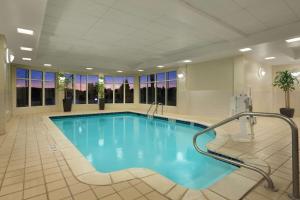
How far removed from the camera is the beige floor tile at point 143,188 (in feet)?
6.48

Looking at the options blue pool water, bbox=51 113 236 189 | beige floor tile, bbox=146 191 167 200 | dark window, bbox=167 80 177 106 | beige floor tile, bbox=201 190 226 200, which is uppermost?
dark window, bbox=167 80 177 106

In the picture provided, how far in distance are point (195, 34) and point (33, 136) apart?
195 inches

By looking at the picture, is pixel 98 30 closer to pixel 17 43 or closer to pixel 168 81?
pixel 17 43

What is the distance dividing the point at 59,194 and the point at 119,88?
1096 cm

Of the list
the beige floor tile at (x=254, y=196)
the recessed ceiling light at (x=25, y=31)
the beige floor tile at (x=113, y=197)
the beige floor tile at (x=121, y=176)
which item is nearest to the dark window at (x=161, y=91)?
the recessed ceiling light at (x=25, y=31)

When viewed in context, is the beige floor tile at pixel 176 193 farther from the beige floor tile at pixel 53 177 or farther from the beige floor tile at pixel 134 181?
the beige floor tile at pixel 53 177

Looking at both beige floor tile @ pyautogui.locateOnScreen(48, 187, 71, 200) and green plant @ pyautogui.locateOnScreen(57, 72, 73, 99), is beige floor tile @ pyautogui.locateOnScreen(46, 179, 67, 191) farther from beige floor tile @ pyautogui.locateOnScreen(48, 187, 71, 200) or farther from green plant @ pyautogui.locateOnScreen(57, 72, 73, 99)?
green plant @ pyautogui.locateOnScreen(57, 72, 73, 99)

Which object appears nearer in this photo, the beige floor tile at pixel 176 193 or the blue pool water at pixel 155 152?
the beige floor tile at pixel 176 193

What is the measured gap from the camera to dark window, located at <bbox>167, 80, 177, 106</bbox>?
10059 mm

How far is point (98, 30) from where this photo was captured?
4.41m

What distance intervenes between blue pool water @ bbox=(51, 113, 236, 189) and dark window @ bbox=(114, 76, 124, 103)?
5.50 m

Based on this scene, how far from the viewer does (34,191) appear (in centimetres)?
197

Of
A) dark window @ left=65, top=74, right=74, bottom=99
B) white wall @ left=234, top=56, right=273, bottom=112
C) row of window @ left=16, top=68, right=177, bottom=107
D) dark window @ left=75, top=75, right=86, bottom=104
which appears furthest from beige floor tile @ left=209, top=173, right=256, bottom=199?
dark window @ left=75, top=75, right=86, bottom=104

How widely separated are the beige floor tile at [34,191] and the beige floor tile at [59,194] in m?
0.14
